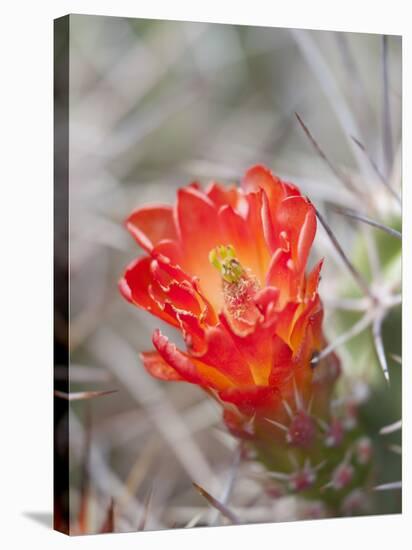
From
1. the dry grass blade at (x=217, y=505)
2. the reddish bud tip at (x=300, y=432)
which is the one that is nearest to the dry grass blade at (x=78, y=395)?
the dry grass blade at (x=217, y=505)

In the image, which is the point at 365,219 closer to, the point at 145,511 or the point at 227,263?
the point at 227,263

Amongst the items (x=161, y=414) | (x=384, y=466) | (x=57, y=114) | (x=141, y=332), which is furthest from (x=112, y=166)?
(x=384, y=466)

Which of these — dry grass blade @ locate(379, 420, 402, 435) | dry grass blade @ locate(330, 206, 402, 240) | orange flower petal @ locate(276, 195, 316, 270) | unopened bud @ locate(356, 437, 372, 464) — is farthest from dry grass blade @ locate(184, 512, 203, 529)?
dry grass blade @ locate(330, 206, 402, 240)

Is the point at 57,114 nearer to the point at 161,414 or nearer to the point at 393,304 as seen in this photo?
the point at 161,414

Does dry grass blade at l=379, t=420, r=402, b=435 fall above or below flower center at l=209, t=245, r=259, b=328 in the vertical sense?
below

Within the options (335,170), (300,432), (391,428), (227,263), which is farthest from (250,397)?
(335,170)

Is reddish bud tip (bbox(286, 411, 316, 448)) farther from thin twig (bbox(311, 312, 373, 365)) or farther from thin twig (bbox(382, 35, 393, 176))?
thin twig (bbox(382, 35, 393, 176))

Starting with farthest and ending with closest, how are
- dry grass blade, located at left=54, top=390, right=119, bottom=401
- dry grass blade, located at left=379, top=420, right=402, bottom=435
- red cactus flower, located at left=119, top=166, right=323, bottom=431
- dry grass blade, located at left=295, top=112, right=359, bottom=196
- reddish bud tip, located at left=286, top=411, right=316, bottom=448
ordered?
dry grass blade, located at left=379, top=420, right=402, bottom=435 → dry grass blade, located at left=295, top=112, right=359, bottom=196 → reddish bud tip, located at left=286, top=411, right=316, bottom=448 → dry grass blade, located at left=54, top=390, right=119, bottom=401 → red cactus flower, located at left=119, top=166, right=323, bottom=431
